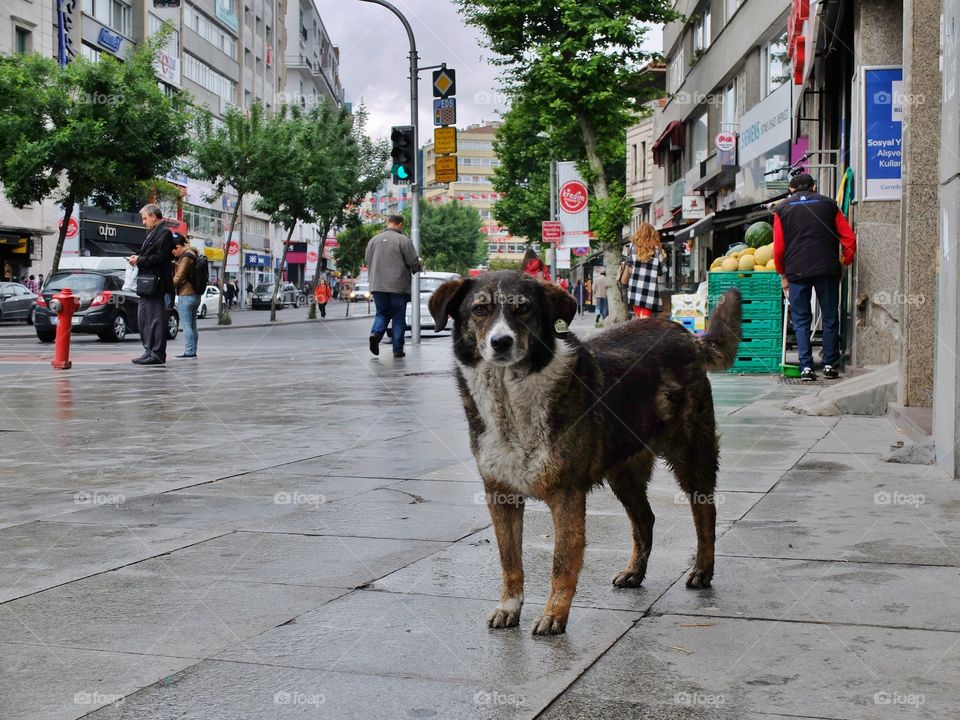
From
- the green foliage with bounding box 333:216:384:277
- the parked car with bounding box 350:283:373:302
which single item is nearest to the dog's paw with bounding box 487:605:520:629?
the parked car with bounding box 350:283:373:302

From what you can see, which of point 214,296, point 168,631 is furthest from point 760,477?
point 214,296

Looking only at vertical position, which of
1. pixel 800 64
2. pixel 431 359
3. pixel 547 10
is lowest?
pixel 431 359

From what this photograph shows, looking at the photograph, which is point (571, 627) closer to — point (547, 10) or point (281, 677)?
point (281, 677)

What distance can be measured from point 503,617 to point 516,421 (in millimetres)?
643

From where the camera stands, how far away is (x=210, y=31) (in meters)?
70.4

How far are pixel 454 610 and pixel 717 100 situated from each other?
3503 centimetres

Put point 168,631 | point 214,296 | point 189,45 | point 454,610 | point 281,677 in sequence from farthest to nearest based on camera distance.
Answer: point 189,45
point 214,296
point 454,610
point 168,631
point 281,677

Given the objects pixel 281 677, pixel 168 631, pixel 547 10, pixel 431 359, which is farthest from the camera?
pixel 547 10

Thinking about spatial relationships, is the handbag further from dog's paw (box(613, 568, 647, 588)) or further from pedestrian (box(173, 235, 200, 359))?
dog's paw (box(613, 568, 647, 588))

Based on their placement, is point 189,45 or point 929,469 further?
point 189,45

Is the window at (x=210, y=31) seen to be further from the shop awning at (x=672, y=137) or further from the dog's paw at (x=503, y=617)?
the dog's paw at (x=503, y=617)

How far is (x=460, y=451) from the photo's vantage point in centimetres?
790

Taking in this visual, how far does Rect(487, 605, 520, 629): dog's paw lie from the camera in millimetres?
3602

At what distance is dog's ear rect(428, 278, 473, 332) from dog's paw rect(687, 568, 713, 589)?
1346 millimetres
